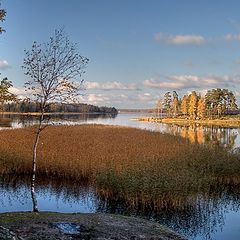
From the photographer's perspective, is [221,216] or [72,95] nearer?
[72,95]

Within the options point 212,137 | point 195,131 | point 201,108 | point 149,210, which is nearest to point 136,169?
point 149,210

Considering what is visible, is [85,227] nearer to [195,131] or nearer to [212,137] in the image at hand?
[212,137]

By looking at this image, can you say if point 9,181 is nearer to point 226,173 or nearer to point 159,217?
point 159,217

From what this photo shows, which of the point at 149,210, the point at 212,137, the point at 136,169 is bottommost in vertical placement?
the point at 149,210

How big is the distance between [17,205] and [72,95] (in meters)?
6.62

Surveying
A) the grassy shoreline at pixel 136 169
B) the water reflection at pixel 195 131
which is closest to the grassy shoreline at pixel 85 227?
the grassy shoreline at pixel 136 169

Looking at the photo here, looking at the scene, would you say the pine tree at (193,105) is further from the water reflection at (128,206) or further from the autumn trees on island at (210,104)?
the water reflection at (128,206)

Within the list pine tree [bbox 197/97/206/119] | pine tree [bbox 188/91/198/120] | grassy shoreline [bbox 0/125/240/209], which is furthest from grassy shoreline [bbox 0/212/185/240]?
pine tree [bbox 188/91/198/120]

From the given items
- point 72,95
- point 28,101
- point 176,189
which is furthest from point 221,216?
point 28,101

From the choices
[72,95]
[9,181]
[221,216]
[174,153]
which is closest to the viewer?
[72,95]

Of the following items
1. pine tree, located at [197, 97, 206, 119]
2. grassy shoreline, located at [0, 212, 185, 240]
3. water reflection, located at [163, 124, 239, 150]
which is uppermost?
pine tree, located at [197, 97, 206, 119]

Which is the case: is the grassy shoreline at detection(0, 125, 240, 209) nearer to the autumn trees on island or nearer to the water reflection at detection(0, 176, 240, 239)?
the water reflection at detection(0, 176, 240, 239)

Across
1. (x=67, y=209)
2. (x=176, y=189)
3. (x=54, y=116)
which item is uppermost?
(x=54, y=116)

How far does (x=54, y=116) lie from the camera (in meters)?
19.4
